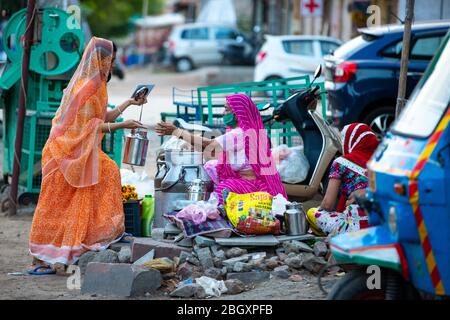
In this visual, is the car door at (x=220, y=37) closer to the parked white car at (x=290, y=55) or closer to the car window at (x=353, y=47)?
the parked white car at (x=290, y=55)

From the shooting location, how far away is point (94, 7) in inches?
1917

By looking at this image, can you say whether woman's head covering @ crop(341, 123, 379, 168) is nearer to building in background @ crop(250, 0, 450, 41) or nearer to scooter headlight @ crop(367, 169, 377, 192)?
scooter headlight @ crop(367, 169, 377, 192)

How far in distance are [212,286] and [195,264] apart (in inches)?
16.8

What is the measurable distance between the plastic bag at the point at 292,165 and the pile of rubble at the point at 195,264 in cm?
165

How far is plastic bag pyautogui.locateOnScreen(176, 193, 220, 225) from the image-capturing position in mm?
6738

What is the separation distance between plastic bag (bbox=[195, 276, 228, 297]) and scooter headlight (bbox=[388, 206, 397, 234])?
176 cm

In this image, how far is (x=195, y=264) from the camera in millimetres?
6559

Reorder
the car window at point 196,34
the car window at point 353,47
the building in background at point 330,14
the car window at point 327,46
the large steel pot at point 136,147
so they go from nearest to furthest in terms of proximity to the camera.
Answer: the large steel pot at point 136,147, the car window at point 353,47, the building in background at point 330,14, the car window at point 327,46, the car window at point 196,34

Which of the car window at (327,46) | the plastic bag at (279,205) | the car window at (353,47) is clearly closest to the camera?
the plastic bag at (279,205)

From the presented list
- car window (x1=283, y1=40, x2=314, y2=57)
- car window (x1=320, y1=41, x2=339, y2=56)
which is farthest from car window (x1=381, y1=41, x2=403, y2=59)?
car window (x1=283, y1=40, x2=314, y2=57)

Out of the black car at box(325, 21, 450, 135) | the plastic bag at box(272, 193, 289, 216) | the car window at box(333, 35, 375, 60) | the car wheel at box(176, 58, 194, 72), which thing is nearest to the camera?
the plastic bag at box(272, 193, 289, 216)

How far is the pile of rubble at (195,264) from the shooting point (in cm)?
620

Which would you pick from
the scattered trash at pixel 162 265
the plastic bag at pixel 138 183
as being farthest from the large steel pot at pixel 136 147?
the scattered trash at pixel 162 265
